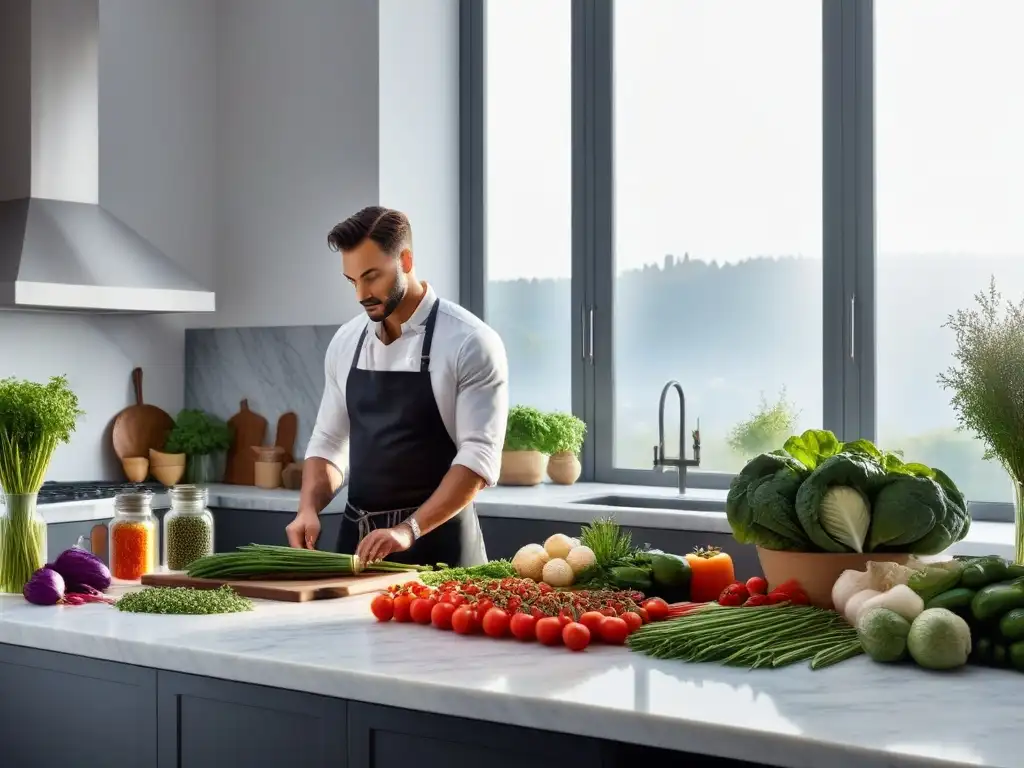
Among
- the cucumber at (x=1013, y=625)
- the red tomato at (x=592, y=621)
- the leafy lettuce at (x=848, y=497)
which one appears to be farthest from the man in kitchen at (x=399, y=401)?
the cucumber at (x=1013, y=625)

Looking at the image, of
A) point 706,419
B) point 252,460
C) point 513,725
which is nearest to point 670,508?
point 706,419

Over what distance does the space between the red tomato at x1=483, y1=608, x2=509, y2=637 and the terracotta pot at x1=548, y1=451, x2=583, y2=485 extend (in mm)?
2803

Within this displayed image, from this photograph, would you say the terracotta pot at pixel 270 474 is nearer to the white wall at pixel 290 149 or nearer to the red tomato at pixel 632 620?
the white wall at pixel 290 149

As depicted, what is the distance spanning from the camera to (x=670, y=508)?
4504mm

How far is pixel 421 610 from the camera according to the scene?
7.57 ft

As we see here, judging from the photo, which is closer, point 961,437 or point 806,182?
point 961,437

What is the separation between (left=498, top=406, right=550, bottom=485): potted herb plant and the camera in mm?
4859

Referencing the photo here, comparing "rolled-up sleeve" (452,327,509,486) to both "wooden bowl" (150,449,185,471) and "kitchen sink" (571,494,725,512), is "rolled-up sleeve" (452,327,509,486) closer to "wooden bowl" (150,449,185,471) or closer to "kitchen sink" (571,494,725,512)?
"kitchen sink" (571,494,725,512)

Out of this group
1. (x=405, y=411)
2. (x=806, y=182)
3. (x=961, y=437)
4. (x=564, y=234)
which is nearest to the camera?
(x=405, y=411)

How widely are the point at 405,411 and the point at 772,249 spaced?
6.35 ft

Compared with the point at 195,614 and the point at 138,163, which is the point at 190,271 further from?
the point at 195,614

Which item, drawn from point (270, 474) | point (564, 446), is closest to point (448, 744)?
point (564, 446)

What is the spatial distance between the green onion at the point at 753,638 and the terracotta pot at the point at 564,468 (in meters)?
2.75

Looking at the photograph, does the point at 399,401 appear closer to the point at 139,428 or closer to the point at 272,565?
the point at 272,565
